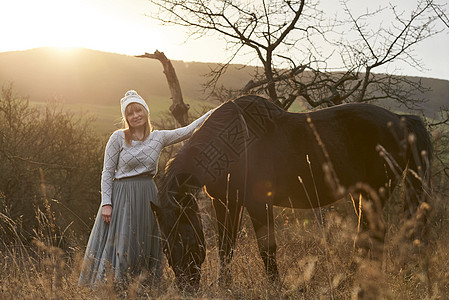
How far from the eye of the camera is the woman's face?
14.2 ft

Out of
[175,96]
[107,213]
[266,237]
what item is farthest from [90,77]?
[266,237]

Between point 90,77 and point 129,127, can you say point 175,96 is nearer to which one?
point 129,127

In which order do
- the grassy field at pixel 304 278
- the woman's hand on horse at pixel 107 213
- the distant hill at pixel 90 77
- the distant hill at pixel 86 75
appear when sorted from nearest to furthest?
the grassy field at pixel 304 278, the woman's hand on horse at pixel 107 213, the distant hill at pixel 90 77, the distant hill at pixel 86 75

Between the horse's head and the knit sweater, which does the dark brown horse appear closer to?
the horse's head

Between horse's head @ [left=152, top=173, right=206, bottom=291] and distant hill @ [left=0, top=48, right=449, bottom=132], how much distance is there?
147ft

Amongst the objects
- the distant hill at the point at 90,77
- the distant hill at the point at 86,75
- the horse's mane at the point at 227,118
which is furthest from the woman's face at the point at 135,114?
the distant hill at the point at 86,75

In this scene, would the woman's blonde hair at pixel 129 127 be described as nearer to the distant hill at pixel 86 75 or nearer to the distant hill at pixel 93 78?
the distant hill at pixel 93 78

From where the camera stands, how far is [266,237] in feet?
12.7

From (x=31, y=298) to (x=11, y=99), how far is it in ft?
32.1

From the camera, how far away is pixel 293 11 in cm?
778

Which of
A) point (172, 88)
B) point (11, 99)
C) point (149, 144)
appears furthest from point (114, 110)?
point (149, 144)

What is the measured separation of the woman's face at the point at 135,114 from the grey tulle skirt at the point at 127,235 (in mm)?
598

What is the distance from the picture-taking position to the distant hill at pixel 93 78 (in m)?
54.0

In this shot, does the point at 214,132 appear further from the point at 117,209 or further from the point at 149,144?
the point at 117,209
